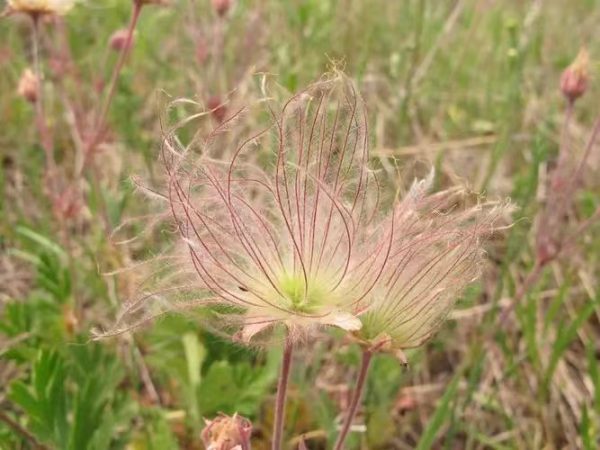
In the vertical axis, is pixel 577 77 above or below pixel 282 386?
above

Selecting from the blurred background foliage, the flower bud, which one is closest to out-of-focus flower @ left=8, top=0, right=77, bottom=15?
the flower bud

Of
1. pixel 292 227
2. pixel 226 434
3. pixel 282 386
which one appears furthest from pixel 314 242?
pixel 226 434

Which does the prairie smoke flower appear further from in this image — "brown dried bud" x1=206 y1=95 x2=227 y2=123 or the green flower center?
"brown dried bud" x1=206 y1=95 x2=227 y2=123

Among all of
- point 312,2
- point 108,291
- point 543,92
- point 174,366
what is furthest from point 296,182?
point 543,92

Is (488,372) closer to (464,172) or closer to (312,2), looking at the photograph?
(464,172)

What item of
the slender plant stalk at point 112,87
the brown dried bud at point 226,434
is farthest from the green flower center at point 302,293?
the slender plant stalk at point 112,87

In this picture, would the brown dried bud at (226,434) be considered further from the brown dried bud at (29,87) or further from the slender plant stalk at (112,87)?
the brown dried bud at (29,87)

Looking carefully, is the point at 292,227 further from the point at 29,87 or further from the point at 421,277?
the point at 29,87
